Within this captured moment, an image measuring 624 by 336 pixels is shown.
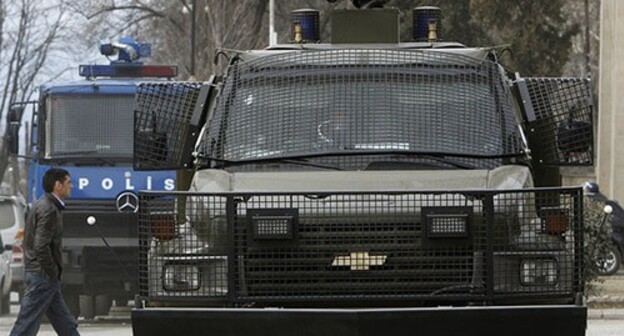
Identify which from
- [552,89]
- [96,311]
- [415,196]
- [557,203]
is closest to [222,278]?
[415,196]

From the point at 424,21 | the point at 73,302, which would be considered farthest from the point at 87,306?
the point at 424,21

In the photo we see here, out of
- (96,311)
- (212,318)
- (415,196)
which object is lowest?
(96,311)

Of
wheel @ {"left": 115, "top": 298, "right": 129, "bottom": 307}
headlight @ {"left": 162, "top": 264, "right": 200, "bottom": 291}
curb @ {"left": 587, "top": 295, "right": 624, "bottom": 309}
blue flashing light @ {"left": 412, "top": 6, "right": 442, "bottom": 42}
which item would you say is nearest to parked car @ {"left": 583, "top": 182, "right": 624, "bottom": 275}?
curb @ {"left": 587, "top": 295, "right": 624, "bottom": 309}

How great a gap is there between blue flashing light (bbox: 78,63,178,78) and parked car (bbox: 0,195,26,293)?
227 inches

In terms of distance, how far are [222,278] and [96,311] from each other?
14.4 metres

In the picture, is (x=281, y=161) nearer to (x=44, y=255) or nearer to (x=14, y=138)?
(x=44, y=255)

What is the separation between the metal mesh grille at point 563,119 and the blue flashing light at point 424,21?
1878mm

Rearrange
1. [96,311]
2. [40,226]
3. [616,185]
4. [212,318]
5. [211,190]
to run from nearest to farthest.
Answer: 1. [212,318]
2. [211,190]
3. [40,226]
4. [96,311]
5. [616,185]

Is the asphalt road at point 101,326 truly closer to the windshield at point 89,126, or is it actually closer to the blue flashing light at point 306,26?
the windshield at point 89,126

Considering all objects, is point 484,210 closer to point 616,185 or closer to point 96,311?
point 96,311

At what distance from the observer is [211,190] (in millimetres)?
11523

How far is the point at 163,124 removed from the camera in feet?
41.8

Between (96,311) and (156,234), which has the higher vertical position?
(156,234)

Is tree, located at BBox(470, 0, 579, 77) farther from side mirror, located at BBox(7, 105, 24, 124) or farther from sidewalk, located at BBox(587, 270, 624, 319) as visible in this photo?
side mirror, located at BBox(7, 105, 24, 124)
